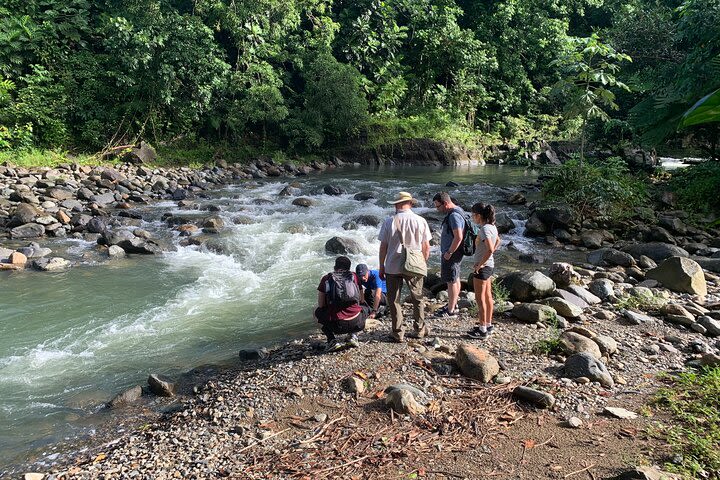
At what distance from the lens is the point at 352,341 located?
5.80 meters

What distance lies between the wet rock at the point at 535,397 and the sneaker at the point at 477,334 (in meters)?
1.44

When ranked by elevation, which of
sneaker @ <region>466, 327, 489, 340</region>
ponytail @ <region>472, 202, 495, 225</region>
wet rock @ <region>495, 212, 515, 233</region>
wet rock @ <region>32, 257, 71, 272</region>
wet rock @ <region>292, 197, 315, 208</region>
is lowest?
wet rock @ <region>32, 257, 71, 272</region>

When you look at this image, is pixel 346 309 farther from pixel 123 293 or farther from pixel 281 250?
pixel 281 250

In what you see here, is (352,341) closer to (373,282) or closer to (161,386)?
(373,282)

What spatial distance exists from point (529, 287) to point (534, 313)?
42.8 inches

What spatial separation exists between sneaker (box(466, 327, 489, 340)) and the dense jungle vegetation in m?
8.19

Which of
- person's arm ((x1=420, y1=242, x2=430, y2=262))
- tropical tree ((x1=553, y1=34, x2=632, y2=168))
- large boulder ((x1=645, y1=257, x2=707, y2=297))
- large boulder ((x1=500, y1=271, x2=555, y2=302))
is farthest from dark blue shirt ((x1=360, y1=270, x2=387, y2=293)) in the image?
tropical tree ((x1=553, y1=34, x2=632, y2=168))

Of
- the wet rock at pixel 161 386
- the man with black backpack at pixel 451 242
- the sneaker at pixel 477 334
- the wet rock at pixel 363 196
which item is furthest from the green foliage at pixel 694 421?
the wet rock at pixel 363 196

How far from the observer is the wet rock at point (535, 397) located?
171 inches

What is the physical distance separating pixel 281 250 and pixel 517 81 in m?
30.6

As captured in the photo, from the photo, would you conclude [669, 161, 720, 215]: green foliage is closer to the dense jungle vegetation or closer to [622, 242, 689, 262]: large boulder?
the dense jungle vegetation

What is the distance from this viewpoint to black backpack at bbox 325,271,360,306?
5773 mm

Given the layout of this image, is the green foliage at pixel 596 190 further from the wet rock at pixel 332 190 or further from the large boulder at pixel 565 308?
the wet rock at pixel 332 190

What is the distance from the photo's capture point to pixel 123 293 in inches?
352
